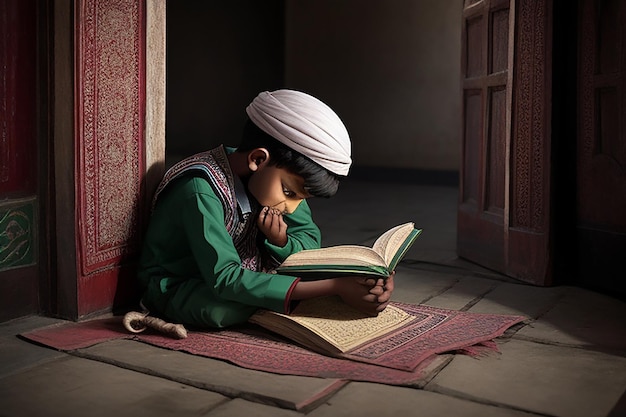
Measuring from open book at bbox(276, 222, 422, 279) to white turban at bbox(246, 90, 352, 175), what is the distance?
0.29m

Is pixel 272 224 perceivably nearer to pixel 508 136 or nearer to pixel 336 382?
pixel 336 382

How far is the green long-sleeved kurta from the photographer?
261 centimetres

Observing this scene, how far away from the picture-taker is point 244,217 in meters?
2.87

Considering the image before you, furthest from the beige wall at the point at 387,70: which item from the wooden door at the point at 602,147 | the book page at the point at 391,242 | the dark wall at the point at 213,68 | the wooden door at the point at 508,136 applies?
the book page at the point at 391,242

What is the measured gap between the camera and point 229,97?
977cm

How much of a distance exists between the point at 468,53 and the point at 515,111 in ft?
2.33

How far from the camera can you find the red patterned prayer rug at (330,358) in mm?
2379

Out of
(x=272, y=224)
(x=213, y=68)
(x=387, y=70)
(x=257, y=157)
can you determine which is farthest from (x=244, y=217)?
(x=213, y=68)

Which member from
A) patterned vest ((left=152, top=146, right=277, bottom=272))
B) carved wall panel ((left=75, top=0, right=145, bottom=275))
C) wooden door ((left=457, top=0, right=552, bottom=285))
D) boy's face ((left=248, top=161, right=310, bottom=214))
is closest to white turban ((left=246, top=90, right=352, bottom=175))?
boy's face ((left=248, top=161, right=310, bottom=214))

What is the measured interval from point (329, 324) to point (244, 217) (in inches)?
20.2

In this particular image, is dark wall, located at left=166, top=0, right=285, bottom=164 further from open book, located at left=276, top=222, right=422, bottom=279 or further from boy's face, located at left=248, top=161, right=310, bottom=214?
open book, located at left=276, top=222, right=422, bottom=279

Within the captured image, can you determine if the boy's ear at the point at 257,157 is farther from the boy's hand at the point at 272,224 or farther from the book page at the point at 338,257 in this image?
the book page at the point at 338,257

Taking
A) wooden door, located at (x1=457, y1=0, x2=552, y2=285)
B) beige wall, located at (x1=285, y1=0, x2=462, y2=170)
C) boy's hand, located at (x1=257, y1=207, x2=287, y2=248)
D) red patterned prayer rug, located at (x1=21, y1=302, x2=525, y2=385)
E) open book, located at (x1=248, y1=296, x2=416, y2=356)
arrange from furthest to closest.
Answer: beige wall, located at (x1=285, y1=0, x2=462, y2=170)
wooden door, located at (x1=457, y1=0, x2=552, y2=285)
boy's hand, located at (x1=257, y1=207, x2=287, y2=248)
open book, located at (x1=248, y1=296, x2=416, y2=356)
red patterned prayer rug, located at (x1=21, y1=302, x2=525, y2=385)

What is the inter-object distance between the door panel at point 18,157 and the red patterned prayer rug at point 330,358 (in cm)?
23
